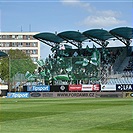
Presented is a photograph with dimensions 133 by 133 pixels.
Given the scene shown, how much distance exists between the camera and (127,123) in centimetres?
2573

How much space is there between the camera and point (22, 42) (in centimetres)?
18175

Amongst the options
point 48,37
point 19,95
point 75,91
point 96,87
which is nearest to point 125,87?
point 96,87

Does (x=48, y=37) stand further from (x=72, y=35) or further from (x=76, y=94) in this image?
(x=76, y=94)

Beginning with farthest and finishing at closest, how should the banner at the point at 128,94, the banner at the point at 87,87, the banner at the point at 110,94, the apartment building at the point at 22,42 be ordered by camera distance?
the apartment building at the point at 22,42 < the banner at the point at 87,87 < the banner at the point at 110,94 < the banner at the point at 128,94

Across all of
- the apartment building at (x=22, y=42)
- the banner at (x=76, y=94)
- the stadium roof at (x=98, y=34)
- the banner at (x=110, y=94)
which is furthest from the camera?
the apartment building at (x=22, y=42)

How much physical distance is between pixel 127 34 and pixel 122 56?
12.6 meters

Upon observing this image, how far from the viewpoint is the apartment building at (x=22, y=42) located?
588ft

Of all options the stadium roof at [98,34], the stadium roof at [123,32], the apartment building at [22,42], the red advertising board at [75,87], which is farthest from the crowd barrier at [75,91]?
the apartment building at [22,42]

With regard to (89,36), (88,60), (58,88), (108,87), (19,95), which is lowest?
(19,95)

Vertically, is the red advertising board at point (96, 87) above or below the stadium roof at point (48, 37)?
below

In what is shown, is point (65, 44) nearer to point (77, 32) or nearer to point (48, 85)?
point (77, 32)

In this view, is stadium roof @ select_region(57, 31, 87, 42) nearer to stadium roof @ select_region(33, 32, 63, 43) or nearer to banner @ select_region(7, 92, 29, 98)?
stadium roof @ select_region(33, 32, 63, 43)

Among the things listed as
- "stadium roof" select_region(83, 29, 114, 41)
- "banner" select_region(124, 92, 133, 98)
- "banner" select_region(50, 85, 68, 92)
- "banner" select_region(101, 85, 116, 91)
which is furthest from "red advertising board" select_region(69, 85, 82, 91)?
"stadium roof" select_region(83, 29, 114, 41)

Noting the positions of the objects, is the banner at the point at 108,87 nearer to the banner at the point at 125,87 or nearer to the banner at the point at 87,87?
the banner at the point at 125,87
